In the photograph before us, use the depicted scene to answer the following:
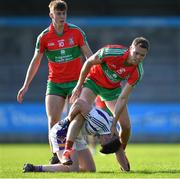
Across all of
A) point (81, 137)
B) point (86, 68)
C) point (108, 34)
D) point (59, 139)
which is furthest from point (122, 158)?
point (108, 34)

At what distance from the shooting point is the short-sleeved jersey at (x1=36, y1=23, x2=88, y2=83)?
12.0 meters

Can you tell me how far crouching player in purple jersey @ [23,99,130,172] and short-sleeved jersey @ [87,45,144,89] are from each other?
2.35ft

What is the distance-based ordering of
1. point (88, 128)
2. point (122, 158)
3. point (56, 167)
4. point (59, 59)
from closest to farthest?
point (56, 167) → point (88, 128) → point (122, 158) → point (59, 59)

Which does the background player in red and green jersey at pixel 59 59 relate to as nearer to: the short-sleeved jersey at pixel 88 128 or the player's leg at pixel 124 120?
the player's leg at pixel 124 120

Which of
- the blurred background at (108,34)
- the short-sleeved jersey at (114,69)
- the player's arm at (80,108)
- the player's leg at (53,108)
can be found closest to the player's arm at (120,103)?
the short-sleeved jersey at (114,69)

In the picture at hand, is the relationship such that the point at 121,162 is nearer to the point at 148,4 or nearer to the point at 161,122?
the point at 161,122

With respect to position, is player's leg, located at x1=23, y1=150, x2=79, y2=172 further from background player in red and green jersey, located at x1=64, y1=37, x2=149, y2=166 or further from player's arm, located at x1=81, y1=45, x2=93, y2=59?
player's arm, located at x1=81, y1=45, x2=93, y2=59

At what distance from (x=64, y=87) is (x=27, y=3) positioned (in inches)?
581

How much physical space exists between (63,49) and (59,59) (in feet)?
0.56

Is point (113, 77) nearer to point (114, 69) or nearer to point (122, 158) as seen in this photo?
point (114, 69)

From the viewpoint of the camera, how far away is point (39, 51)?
39.4 ft

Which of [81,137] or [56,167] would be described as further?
[81,137]

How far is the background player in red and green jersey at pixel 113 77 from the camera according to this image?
1048 cm

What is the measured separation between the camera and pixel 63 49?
12.0 meters
